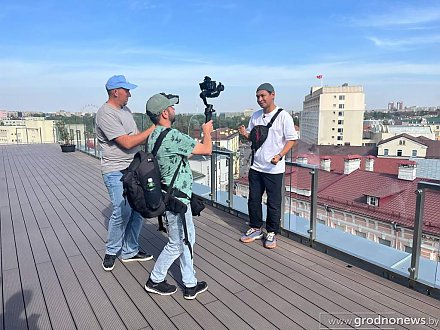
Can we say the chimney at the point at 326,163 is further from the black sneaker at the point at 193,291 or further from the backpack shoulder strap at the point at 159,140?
the backpack shoulder strap at the point at 159,140

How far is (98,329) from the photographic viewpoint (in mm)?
1978

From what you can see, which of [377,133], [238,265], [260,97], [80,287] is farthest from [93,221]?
[377,133]

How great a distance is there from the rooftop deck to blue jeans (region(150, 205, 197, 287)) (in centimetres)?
17

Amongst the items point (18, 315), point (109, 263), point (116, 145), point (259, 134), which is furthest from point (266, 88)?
point (18, 315)

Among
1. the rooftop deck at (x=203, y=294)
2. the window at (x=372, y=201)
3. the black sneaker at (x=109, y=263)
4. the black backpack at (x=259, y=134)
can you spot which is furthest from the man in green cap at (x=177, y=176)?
the window at (x=372, y=201)

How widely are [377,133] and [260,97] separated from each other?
1238mm

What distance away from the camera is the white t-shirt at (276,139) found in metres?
3.09

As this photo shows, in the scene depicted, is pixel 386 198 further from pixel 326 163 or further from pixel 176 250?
pixel 176 250

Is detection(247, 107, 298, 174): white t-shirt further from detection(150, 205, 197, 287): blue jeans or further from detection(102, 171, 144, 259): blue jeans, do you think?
detection(102, 171, 144, 259): blue jeans

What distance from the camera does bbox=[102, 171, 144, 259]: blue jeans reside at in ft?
8.77

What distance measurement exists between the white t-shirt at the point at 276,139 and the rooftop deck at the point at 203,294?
0.84 m

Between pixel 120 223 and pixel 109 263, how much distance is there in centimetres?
37

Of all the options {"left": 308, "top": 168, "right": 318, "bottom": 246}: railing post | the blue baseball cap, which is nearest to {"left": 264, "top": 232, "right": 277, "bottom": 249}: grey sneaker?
{"left": 308, "top": 168, "right": 318, "bottom": 246}: railing post

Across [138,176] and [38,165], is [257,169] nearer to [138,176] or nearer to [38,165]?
[138,176]
